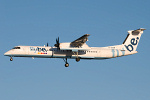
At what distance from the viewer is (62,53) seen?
41.0 meters

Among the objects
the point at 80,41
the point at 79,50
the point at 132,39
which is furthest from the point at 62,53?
the point at 132,39

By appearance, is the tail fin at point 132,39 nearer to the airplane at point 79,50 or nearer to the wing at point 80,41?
the airplane at point 79,50

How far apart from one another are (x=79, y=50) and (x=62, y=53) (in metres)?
2.30

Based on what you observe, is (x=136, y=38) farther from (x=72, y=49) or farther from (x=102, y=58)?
(x=72, y=49)

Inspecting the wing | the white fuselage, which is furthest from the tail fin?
the wing

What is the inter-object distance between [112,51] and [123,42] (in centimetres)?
282

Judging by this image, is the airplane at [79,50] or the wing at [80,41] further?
the airplane at [79,50]

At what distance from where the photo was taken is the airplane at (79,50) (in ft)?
131

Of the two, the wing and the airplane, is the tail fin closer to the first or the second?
the airplane

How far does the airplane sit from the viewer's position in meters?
39.8

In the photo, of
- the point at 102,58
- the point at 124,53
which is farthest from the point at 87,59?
the point at 124,53

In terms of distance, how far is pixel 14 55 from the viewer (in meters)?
39.6

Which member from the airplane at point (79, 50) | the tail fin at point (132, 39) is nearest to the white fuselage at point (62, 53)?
the airplane at point (79, 50)

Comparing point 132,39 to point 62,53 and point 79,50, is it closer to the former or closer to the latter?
point 79,50
